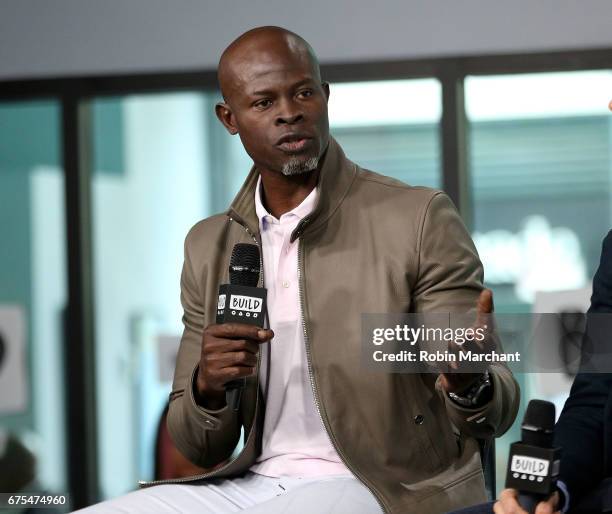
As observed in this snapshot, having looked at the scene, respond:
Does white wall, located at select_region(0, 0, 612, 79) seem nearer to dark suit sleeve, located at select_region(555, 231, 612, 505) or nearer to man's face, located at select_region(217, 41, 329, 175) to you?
man's face, located at select_region(217, 41, 329, 175)

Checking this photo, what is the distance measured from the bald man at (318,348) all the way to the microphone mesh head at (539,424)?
15.5 inches

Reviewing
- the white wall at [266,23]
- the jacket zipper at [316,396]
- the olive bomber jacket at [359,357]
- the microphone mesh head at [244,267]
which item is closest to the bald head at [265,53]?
the olive bomber jacket at [359,357]

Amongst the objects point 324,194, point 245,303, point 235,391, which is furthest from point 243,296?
point 324,194

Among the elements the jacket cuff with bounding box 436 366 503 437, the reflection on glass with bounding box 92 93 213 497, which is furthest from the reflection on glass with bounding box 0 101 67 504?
the jacket cuff with bounding box 436 366 503 437

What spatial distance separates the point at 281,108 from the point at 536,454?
1007mm

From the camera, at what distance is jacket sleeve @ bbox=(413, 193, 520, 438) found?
215cm

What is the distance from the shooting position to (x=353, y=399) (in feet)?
7.43

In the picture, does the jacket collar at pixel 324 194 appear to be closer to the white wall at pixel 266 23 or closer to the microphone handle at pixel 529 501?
the microphone handle at pixel 529 501

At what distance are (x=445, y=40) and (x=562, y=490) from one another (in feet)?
9.29

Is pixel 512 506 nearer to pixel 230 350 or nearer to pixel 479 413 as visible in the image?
pixel 479 413

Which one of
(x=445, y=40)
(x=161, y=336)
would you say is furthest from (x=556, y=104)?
(x=161, y=336)

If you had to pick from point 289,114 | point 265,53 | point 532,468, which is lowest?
point 532,468

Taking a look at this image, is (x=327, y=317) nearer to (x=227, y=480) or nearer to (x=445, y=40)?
(x=227, y=480)

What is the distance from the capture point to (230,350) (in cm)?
205
